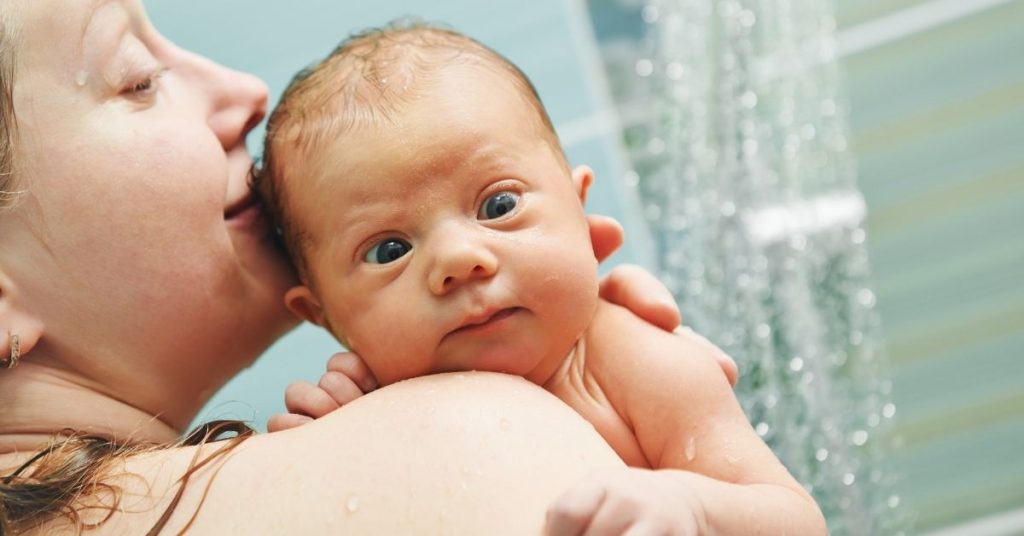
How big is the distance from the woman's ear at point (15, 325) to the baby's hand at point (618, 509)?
0.63m

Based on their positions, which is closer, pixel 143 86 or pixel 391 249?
pixel 391 249

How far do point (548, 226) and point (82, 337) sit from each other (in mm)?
526

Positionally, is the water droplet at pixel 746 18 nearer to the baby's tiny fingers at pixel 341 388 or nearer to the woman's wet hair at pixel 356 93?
the woman's wet hair at pixel 356 93

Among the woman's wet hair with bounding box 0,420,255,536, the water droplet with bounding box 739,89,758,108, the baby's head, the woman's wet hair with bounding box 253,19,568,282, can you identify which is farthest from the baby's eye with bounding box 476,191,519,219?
the water droplet with bounding box 739,89,758,108

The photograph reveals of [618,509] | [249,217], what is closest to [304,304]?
[249,217]

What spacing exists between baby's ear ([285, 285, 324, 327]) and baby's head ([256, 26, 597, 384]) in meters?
0.06

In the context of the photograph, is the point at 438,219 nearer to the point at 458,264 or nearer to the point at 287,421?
the point at 458,264

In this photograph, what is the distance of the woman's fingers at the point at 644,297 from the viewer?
1.14 metres

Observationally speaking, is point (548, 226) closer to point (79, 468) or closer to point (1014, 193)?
point (79, 468)

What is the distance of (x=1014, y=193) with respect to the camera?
102 inches

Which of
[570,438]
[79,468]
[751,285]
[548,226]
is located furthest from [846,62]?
[79,468]

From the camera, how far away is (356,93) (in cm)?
112

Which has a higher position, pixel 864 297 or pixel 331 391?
pixel 331 391

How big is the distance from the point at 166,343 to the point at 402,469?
0.42 metres
